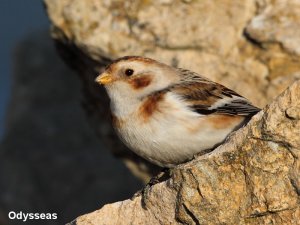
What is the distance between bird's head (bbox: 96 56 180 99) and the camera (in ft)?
23.6

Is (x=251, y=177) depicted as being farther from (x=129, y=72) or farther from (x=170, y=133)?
(x=129, y=72)

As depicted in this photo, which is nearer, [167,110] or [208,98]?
[167,110]

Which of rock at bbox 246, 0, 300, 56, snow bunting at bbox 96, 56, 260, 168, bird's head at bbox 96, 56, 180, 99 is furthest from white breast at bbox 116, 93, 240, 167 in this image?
rock at bbox 246, 0, 300, 56

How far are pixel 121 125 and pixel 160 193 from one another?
1337 mm

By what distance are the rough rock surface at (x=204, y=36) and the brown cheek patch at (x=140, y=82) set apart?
1428 mm

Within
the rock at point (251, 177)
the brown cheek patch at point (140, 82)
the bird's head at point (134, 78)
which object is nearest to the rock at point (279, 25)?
the bird's head at point (134, 78)

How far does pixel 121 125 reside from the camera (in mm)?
6961

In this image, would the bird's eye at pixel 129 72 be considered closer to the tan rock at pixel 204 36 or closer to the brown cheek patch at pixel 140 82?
the brown cheek patch at pixel 140 82

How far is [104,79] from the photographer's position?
7238 millimetres

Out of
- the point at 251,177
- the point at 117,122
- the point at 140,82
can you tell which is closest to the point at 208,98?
the point at 140,82

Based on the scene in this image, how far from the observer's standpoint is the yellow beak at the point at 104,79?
7223mm

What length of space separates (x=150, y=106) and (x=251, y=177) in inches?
71.1

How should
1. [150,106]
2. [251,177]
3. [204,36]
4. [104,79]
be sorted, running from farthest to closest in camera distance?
[204,36]
[104,79]
[150,106]
[251,177]

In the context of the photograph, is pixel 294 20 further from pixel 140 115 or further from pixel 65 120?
pixel 65 120
